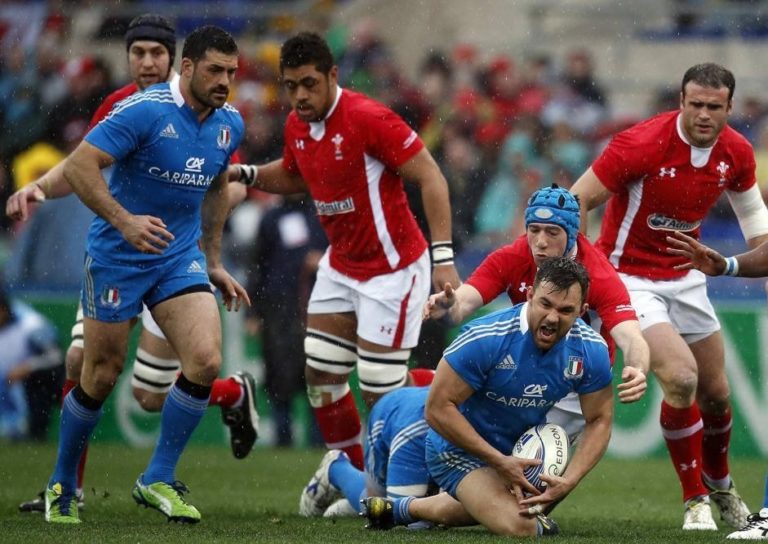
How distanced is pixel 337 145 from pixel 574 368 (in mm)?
2583

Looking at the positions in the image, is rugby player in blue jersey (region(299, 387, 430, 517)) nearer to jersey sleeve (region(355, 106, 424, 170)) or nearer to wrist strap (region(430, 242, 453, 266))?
wrist strap (region(430, 242, 453, 266))

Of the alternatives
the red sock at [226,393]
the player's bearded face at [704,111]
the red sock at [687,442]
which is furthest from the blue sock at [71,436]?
the player's bearded face at [704,111]

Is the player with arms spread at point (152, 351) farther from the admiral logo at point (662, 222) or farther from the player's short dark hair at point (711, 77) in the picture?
the player's short dark hair at point (711, 77)

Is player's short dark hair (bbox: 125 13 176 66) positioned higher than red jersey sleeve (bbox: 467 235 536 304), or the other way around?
player's short dark hair (bbox: 125 13 176 66)

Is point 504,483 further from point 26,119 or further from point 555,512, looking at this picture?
point 26,119

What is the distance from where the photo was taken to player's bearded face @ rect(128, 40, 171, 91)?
9.80m

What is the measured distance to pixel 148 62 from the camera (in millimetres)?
9828

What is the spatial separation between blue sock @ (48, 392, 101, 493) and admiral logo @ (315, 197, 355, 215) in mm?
1910

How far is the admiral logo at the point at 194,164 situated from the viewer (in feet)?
29.0

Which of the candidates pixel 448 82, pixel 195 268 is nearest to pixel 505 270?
pixel 195 268

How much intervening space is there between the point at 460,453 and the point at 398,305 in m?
1.92

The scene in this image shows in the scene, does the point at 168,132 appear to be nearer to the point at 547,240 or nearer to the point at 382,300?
the point at 382,300

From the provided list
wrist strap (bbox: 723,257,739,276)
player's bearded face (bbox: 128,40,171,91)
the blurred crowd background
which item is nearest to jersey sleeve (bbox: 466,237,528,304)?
wrist strap (bbox: 723,257,739,276)

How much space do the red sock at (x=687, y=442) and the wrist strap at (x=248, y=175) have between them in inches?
116
